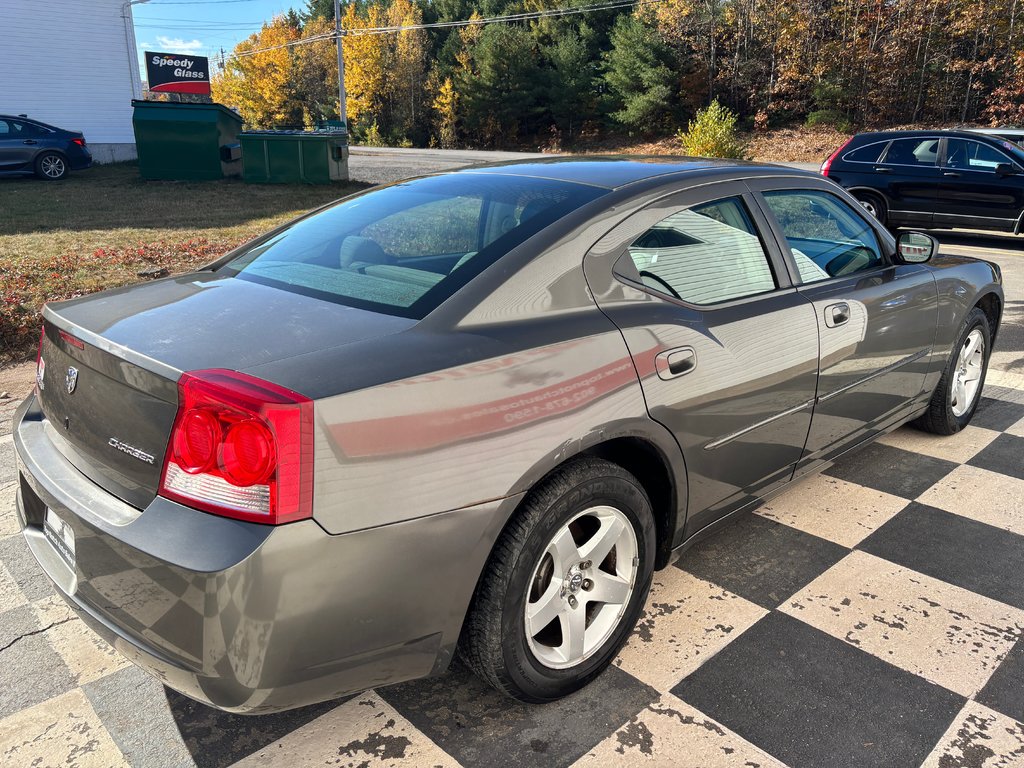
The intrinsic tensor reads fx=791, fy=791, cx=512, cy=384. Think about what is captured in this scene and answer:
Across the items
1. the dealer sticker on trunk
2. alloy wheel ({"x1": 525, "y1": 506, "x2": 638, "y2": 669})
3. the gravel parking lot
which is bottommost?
the gravel parking lot

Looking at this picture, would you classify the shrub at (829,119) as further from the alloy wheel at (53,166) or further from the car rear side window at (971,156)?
the alloy wheel at (53,166)

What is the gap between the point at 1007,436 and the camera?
14.4 ft

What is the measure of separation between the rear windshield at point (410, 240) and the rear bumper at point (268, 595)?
2.15 ft

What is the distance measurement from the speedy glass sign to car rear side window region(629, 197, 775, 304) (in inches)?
1362

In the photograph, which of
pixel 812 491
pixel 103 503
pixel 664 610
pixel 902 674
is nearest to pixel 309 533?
pixel 103 503

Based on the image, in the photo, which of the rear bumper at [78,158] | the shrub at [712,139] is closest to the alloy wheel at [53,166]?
the rear bumper at [78,158]

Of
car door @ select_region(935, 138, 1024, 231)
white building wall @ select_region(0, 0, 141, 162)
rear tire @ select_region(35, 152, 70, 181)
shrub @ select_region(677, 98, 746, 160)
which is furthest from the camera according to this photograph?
white building wall @ select_region(0, 0, 141, 162)

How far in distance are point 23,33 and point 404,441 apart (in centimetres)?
2631

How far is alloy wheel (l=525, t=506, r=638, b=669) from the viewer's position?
2182 millimetres

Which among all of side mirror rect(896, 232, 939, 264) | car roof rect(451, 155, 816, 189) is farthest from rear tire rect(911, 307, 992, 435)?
car roof rect(451, 155, 816, 189)

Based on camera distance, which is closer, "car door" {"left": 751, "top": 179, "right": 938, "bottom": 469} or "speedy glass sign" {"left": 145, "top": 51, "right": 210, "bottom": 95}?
"car door" {"left": 751, "top": 179, "right": 938, "bottom": 469}

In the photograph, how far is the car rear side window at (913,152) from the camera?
1128 centimetres

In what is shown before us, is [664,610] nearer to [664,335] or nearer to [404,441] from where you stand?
[664,335]

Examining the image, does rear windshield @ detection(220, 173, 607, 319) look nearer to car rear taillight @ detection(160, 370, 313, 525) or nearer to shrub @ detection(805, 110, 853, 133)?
car rear taillight @ detection(160, 370, 313, 525)
